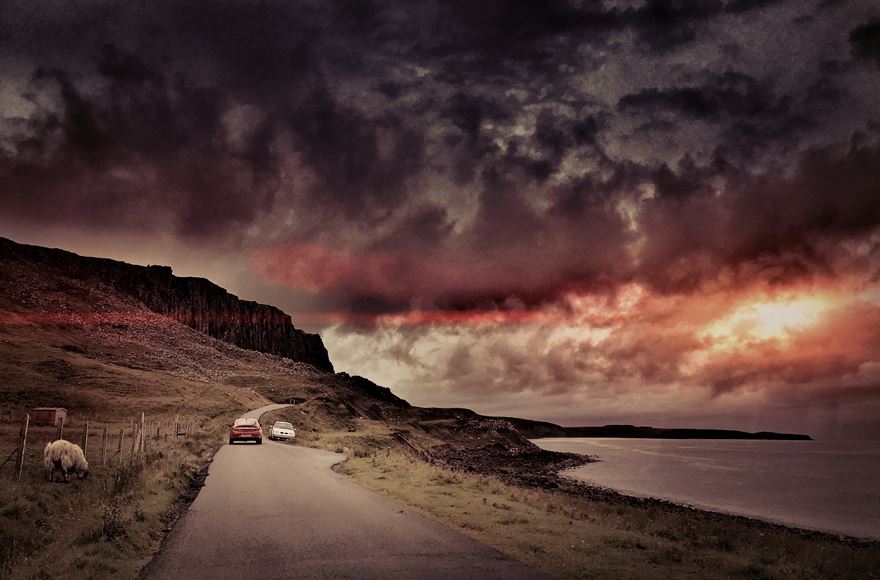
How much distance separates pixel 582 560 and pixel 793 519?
115ft

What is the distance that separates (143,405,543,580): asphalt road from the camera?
8.59 metres

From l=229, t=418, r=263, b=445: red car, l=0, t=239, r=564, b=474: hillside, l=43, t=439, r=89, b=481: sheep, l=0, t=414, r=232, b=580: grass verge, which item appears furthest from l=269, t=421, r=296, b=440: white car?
l=43, t=439, r=89, b=481: sheep

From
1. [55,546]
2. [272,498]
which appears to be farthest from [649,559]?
[55,546]

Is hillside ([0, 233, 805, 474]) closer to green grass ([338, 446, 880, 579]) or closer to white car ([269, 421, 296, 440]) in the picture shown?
white car ([269, 421, 296, 440])

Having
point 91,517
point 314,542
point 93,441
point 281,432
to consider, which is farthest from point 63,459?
point 281,432

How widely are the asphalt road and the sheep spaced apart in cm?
535

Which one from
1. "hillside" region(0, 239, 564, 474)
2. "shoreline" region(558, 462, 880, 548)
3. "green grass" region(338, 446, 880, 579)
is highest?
"hillside" region(0, 239, 564, 474)

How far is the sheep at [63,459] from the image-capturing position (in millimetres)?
18828

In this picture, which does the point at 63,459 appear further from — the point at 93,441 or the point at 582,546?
the point at 93,441

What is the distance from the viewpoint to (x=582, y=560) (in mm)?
9797

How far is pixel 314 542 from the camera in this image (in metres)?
10.4

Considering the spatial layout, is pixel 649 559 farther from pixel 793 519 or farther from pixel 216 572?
pixel 793 519

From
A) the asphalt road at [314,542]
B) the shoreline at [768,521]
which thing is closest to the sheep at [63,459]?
the asphalt road at [314,542]

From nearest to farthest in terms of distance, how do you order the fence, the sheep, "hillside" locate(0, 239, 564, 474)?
the sheep, the fence, "hillside" locate(0, 239, 564, 474)
